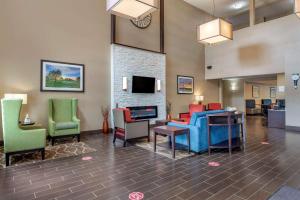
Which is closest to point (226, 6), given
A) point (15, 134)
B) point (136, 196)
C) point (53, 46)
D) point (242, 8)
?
point (242, 8)

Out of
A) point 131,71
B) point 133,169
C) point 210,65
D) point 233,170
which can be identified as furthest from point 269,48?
point 133,169

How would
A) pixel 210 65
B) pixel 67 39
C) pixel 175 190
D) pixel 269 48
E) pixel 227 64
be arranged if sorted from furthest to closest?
pixel 210 65 → pixel 227 64 → pixel 269 48 → pixel 67 39 → pixel 175 190

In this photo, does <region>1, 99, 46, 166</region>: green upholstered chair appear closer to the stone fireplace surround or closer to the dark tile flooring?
the dark tile flooring

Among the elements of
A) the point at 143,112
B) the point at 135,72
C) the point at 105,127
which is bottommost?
the point at 105,127

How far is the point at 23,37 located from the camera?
16.6ft

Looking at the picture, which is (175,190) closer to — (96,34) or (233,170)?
(233,170)

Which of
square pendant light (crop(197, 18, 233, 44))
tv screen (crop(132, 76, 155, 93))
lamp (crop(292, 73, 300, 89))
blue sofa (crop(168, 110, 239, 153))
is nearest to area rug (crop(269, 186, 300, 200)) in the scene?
blue sofa (crop(168, 110, 239, 153))

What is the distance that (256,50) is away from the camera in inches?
327

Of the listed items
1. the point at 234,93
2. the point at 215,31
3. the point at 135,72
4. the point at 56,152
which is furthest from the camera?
the point at 234,93

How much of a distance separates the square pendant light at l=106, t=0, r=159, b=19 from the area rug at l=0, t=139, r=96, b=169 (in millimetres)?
3159

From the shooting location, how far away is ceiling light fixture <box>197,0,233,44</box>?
5.26 meters

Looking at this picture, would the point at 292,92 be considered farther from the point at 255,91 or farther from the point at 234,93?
the point at 255,91

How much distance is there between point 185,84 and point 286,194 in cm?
728

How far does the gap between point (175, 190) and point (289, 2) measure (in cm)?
1049
